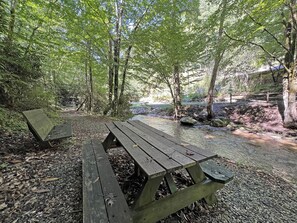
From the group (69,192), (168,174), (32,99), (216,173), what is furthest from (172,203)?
(32,99)

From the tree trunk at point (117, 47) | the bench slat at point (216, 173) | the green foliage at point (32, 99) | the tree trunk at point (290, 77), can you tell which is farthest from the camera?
the tree trunk at point (117, 47)

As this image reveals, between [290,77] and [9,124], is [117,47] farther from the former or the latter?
[290,77]

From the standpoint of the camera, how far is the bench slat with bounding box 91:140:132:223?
1.02 metres

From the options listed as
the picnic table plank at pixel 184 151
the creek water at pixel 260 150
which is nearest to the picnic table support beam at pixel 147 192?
the picnic table plank at pixel 184 151

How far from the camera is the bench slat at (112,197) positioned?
1.02 meters

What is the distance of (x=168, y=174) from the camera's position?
1.44 m

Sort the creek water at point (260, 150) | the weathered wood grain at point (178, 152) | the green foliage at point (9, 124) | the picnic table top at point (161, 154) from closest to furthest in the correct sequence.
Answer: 1. the picnic table top at point (161, 154)
2. the weathered wood grain at point (178, 152)
3. the green foliage at point (9, 124)
4. the creek water at point (260, 150)

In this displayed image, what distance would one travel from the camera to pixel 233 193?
6.32ft

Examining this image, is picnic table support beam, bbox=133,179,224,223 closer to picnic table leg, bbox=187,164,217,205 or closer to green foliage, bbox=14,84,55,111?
picnic table leg, bbox=187,164,217,205

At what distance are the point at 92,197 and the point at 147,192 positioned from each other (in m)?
0.44

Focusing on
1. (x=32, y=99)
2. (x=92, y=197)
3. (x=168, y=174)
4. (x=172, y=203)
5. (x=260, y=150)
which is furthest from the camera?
(x=32, y=99)

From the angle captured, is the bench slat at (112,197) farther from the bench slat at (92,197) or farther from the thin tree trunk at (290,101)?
the thin tree trunk at (290,101)

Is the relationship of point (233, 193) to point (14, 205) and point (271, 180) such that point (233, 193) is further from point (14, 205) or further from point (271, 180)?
point (14, 205)

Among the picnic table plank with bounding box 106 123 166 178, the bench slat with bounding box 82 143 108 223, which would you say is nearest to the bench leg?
the picnic table plank with bounding box 106 123 166 178
